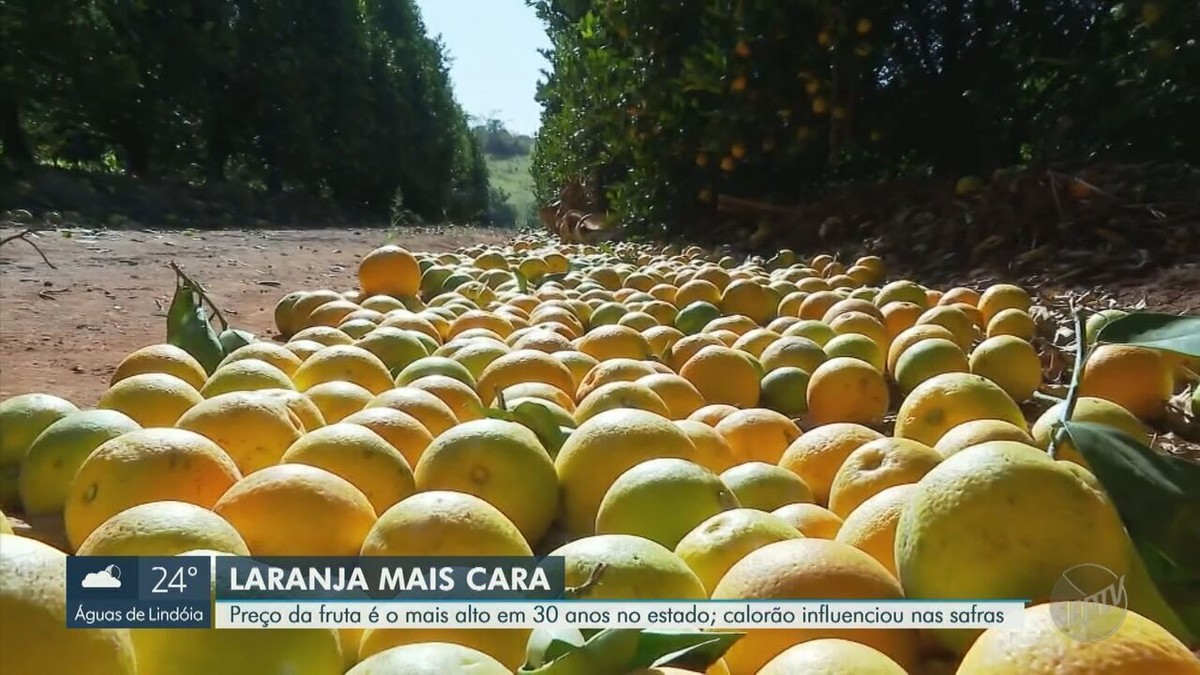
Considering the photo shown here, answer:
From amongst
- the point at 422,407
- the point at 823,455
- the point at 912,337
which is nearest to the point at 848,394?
the point at 912,337

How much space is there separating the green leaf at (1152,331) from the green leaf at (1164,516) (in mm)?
161

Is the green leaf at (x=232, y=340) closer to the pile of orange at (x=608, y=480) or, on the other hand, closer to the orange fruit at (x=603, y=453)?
the pile of orange at (x=608, y=480)

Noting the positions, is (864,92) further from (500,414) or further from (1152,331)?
(1152,331)

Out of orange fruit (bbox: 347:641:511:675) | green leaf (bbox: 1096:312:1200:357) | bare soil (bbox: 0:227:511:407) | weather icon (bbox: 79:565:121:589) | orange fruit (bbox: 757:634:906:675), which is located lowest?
bare soil (bbox: 0:227:511:407)

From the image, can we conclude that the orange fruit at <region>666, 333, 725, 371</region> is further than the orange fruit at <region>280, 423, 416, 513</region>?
Yes

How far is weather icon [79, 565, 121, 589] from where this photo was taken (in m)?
1.13

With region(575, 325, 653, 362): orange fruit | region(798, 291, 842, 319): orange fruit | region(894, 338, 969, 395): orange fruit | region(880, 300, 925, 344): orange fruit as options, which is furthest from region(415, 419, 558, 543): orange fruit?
region(798, 291, 842, 319): orange fruit

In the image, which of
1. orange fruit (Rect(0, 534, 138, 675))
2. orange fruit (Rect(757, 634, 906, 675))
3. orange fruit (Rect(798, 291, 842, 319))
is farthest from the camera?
orange fruit (Rect(798, 291, 842, 319))

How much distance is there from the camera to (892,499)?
157 cm

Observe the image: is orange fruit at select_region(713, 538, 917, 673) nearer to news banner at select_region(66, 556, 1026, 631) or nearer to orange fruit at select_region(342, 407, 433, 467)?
news banner at select_region(66, 556, 1026, 631)

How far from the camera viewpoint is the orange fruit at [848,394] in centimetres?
287

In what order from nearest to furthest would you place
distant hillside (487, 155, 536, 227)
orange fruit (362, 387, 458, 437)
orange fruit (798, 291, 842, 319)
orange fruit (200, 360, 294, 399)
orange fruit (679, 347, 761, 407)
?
orange fruit (362, 387, 458, 437), orange fruit (200, 360, 294, 399), orange fruit (679, 347, 761, 407), orange fruit (798, 291, 842, 319), distant hillside (487, 155, 536, 227)

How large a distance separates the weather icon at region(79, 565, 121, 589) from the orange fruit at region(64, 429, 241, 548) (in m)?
0.54

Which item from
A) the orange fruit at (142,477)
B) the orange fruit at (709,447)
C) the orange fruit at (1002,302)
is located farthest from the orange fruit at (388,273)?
the orange fruit at (142,477)
